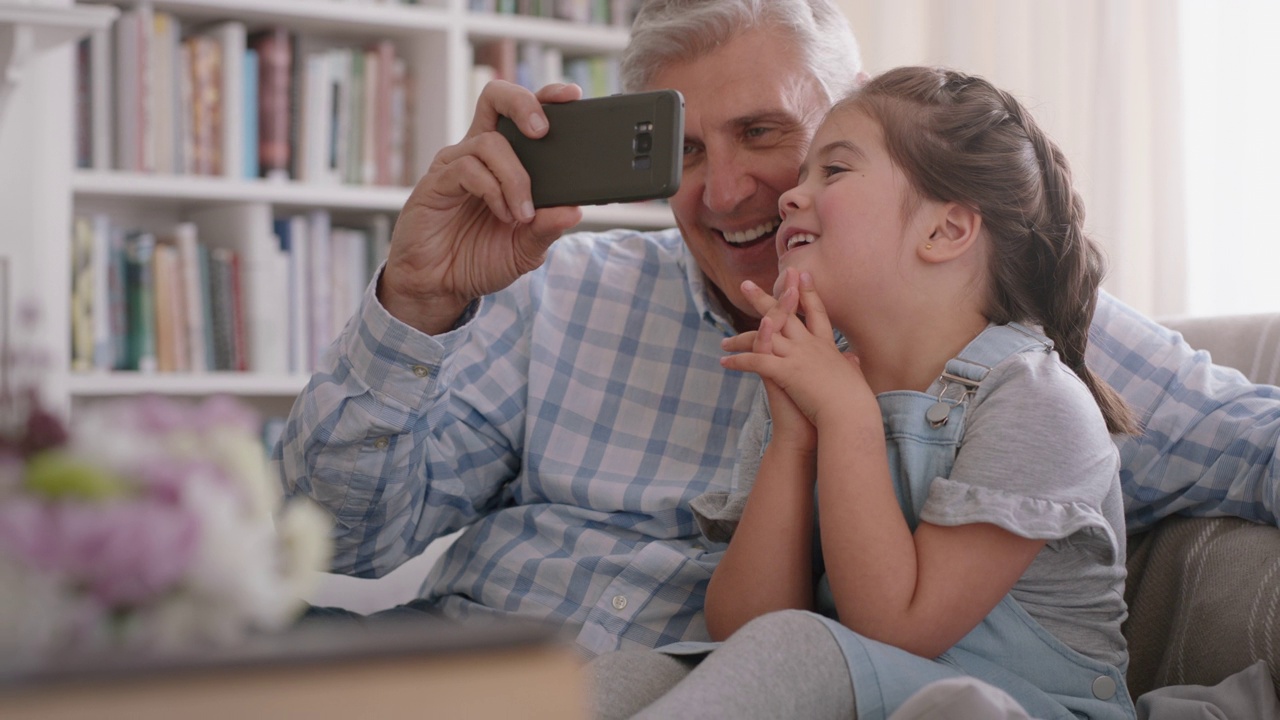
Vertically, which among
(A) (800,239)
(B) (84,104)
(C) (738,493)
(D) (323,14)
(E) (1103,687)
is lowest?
(E) (1103,687)

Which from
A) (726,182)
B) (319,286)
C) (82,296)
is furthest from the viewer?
(319,286)

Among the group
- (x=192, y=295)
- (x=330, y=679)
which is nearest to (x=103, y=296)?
(x=192, y=295)

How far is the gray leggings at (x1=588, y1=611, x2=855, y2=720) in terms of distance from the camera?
0.74m

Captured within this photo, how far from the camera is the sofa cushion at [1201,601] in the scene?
1067 millimetres

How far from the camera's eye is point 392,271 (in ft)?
3.90

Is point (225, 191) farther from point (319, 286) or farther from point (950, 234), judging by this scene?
point (950, 234)

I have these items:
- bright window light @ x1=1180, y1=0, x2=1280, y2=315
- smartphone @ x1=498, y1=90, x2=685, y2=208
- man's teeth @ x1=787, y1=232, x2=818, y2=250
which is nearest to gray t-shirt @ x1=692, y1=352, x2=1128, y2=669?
man's teeth @ x1=787, y1=232, x2=818, y2=250

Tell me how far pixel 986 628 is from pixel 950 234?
339 millimetres

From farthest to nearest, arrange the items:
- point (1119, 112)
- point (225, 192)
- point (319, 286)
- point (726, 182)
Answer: point (319, 286) < point (225, 192) < point (1119, 112) < point (726, 182)

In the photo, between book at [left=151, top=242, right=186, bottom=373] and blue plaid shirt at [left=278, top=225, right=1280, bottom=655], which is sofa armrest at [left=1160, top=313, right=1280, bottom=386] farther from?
book at [left=151, top=242, right=186, bottom=373]

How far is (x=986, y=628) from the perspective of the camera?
0.96 metres

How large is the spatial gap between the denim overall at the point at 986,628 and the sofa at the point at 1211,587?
6.9 inches

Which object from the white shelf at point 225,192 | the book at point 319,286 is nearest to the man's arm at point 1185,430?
the white shelf at point 225,192

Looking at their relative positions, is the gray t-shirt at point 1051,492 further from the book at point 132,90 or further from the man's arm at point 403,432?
the book at point 132,90
